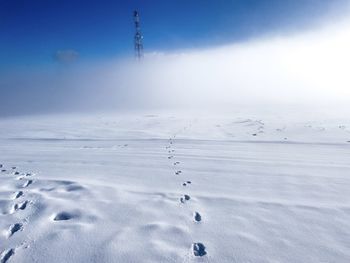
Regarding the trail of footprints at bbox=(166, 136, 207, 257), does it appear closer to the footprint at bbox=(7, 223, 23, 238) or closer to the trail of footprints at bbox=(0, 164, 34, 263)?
the trail of footprints at bbox=(0, 164, 34, 263)

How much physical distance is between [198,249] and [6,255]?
7.65ft

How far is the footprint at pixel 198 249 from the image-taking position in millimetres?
3713

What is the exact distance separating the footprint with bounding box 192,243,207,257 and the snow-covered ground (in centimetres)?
2

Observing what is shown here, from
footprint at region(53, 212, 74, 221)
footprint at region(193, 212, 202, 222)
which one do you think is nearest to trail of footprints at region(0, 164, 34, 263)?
footprint at region(53, 212, 74, 221)

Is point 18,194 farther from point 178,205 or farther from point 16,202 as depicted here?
point 178,205

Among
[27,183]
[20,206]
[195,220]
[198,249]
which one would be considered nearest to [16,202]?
[20,206]

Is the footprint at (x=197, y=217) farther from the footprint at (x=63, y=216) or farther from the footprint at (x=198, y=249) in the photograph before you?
the footprint at (x=63, y=216)

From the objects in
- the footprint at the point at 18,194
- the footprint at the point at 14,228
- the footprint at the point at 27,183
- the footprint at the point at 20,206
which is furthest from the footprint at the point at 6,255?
the footprint at the point at 27,183

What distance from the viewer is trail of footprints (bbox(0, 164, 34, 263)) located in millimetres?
3717

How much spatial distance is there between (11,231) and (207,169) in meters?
4.64

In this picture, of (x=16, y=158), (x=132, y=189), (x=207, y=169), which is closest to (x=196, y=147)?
(x=207, y=169)

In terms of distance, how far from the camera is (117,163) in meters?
8.56

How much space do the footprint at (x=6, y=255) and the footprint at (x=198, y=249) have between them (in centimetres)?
222

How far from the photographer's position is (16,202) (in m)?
5.39
